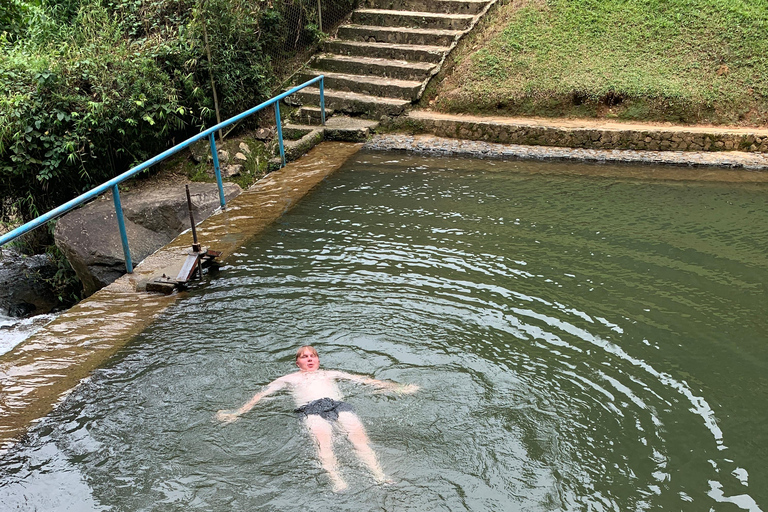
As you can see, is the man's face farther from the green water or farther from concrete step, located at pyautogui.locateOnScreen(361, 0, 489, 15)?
concrete step, located at pyautogui.locateOnScreen(361, 0, 489, 15)

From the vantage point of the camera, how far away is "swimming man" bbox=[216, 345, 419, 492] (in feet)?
15.3

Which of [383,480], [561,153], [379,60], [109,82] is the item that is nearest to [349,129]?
[379,60]

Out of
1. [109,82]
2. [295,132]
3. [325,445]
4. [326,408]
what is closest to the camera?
[325,445]

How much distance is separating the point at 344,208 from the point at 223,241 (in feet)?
6.32

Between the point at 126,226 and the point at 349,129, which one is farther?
the point at 349,129

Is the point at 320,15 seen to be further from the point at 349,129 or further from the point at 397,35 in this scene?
the point at 349,129

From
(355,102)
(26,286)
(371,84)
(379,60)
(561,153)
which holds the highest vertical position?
(379,60)

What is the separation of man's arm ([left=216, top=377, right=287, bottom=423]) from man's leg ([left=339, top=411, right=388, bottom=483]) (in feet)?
2.29

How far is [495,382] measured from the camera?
552 centimetres

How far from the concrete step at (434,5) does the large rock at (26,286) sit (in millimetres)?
9691

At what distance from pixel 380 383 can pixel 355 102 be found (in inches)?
352

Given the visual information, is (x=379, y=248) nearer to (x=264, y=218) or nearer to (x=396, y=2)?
(x=264, y=218)

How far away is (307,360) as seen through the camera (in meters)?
5.60

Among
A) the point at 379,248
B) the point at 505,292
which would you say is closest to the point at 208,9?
the point at 379,248
